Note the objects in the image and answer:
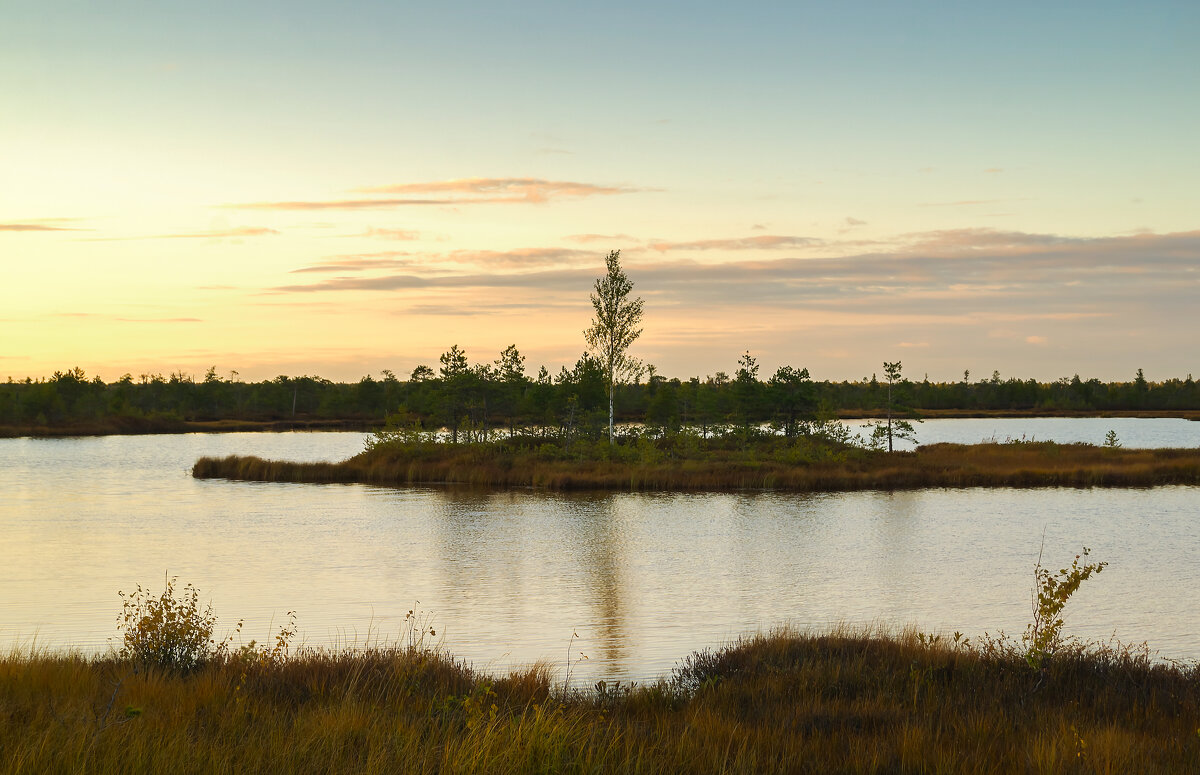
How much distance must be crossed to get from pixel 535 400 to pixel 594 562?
45125 mm

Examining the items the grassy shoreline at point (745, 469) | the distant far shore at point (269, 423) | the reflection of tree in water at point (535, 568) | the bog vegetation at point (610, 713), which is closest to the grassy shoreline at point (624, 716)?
the bog vegetation at point (610, 713)

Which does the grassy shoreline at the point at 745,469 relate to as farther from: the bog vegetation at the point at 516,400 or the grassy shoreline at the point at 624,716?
the grassy shoreline at the point at 624,716

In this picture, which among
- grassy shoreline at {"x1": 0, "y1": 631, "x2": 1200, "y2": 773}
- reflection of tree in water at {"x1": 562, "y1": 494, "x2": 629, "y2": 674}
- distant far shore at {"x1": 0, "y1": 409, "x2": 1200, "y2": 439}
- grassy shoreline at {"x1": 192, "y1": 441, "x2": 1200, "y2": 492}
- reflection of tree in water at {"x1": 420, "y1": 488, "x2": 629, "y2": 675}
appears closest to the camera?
grassy shoreline at {"x1": 0, "y1": 631, "x2": 1200, "y2": 773}

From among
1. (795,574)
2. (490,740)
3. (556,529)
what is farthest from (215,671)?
(556,529)

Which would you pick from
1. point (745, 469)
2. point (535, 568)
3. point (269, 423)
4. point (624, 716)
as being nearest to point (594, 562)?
point (535, 568)

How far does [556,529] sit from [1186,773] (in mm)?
26392

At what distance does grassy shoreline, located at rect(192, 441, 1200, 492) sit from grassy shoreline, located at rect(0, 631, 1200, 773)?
3605 centimetres

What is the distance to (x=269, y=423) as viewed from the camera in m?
138

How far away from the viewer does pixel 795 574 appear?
23594 millimetres

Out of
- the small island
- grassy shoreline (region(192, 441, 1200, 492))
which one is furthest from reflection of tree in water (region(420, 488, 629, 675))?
the small island

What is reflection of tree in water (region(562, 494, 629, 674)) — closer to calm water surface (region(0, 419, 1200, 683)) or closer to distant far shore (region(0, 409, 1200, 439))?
calm water surface (region(0, 419, 1200, 683))

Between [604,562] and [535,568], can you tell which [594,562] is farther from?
[535,568]

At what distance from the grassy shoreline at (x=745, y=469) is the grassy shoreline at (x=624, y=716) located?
36045 millimetres

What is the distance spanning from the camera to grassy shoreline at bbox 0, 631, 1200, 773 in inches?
269
